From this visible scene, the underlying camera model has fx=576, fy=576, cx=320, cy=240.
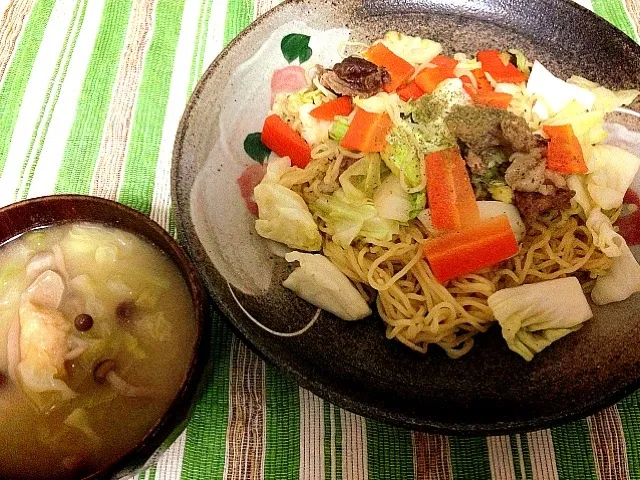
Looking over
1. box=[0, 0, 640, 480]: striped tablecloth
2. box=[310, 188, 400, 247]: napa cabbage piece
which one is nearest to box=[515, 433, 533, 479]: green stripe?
box=[0, 0, 640, 480]: striped tablecloth

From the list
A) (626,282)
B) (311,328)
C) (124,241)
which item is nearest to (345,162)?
(311,328)

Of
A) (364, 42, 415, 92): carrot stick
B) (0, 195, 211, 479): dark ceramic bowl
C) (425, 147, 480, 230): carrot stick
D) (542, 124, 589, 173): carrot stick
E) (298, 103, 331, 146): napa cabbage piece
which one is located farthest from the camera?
(364, 42, 415, 92): carrot stick

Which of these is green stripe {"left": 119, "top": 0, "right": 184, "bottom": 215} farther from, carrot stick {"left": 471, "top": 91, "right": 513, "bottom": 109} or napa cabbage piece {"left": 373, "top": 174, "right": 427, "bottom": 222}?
carrot stick {"left": 471, "top": 91, "right": 513, "bottom": 109}

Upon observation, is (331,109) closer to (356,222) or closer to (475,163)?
(356,222)

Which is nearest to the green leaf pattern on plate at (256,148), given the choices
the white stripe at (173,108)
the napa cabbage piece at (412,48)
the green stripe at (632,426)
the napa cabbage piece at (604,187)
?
the white stripe at (173,108)

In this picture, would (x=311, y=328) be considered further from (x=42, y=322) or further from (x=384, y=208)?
(x=42, y=322)

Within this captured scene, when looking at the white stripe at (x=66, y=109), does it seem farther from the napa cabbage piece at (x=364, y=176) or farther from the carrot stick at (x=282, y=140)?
the napa cabbage piece at (x=364, y=176)
